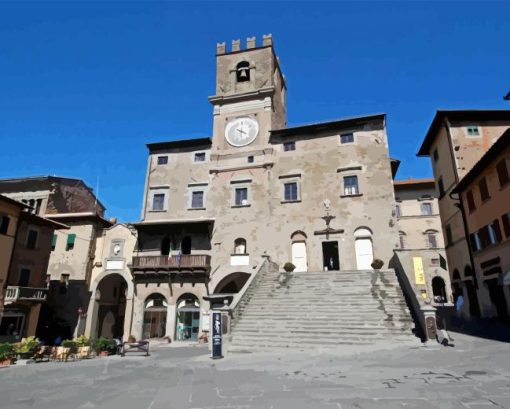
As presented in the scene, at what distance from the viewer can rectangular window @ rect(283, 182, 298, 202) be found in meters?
28.2

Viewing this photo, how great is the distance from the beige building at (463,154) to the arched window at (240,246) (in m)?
15.5

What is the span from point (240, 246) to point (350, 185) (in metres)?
9.75

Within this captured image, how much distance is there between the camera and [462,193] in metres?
24.2

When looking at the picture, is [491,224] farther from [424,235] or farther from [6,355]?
[6,355]

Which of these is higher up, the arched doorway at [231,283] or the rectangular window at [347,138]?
the rectangular window at [347,138]

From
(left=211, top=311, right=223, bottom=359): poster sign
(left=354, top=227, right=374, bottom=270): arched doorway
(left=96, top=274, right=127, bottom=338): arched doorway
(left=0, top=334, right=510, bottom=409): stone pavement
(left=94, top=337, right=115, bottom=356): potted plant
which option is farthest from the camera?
(left=96, top=274, right=127, bottom=338): arched doorway

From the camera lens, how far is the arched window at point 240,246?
28014 mm

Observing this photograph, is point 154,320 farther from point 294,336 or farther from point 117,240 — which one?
point 294,336

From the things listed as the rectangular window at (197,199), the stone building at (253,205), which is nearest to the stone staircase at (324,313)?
the stone building at (253,205)

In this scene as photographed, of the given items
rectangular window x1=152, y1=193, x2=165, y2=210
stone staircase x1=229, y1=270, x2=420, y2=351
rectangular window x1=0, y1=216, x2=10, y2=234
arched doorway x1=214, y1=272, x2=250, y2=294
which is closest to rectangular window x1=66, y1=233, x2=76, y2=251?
rectangular window x1=0, y1=216, x2=10, y2=234

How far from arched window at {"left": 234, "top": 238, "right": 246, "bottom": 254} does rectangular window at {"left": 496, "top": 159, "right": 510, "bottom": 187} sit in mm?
17246

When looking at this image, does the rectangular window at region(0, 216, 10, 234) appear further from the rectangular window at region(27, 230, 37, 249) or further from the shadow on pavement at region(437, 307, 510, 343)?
the shadow on pavement at region(437, 307, 510, 343)

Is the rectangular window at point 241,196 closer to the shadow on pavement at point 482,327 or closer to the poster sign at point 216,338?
the poster sign at point 216,338

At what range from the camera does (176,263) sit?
2759 cm
